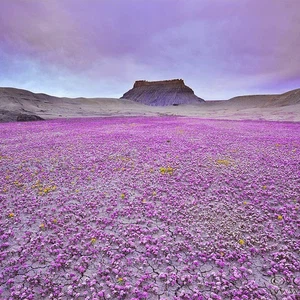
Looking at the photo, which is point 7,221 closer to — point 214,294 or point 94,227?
point 94,227

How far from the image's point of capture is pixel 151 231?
6.29 metres

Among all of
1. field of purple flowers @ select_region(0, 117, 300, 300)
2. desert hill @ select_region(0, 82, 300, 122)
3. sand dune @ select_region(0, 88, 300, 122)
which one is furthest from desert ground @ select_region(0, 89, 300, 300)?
sand dune @ select_region(0, 88, 300, 122)

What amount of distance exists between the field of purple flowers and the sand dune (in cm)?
4462

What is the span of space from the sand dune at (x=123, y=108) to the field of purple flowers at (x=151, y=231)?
44.6 metres

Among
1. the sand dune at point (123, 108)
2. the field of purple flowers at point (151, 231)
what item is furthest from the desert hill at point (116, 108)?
the field of purple flowers at point (151, 231)

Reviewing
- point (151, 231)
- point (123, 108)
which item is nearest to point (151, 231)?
point (151, 231)

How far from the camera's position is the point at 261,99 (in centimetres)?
16100

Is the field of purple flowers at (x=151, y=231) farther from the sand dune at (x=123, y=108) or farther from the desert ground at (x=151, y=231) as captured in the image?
the sand dune at (x=123, y=108)

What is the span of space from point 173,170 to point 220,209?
419 cm

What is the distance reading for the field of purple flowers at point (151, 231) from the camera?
4426 millimetres

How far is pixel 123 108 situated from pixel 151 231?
113m

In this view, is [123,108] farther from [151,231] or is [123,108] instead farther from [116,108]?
[151,231]

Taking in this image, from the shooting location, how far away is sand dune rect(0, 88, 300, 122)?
62969 millimetres

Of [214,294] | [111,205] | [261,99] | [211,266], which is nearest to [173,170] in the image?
[111,205]
